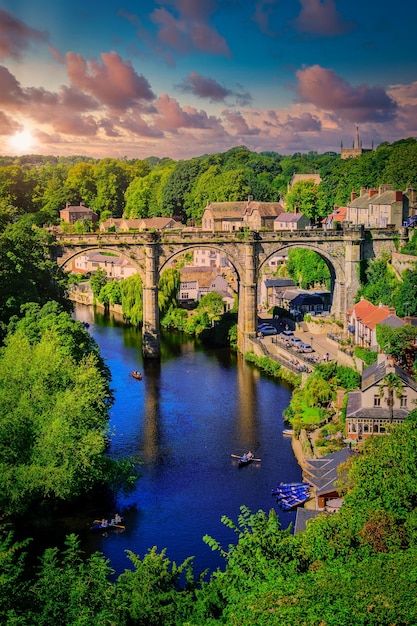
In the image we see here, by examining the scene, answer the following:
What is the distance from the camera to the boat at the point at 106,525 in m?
29.6

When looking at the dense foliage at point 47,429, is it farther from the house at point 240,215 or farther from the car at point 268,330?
the house at point 240,215

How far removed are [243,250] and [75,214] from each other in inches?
2250

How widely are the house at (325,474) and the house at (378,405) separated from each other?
8.84 ft

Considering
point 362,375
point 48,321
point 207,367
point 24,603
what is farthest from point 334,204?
point 24,603

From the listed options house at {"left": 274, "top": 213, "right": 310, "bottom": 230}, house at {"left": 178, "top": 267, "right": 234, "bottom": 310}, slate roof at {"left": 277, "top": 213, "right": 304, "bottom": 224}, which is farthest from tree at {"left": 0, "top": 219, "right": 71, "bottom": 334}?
slate roof at {"left": 277, "top": 213, "right": 304, "bottom": 224}

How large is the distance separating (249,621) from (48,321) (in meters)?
26.2

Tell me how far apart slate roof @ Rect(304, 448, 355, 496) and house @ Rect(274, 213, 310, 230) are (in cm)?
4889

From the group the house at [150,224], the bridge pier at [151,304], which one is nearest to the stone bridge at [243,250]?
the bridge pier at [151,304]

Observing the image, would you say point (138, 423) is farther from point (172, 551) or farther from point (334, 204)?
point (334, 204)

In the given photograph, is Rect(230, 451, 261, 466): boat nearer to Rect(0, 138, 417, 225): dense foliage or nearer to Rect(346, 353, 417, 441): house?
Rect(346, 353, 417, 441): house

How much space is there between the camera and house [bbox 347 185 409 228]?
62156mm

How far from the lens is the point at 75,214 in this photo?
11112 centimetres

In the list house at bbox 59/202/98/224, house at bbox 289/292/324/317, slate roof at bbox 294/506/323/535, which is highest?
house at bbox 59/202/98/224

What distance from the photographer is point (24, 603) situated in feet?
61.2
